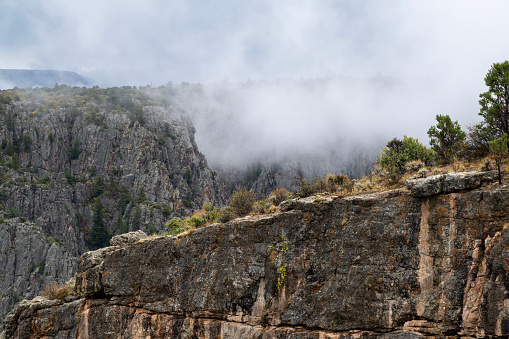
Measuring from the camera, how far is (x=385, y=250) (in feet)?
42.7

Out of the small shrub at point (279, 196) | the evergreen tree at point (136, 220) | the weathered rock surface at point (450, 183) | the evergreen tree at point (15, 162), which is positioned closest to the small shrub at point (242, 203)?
the small shrub at point (279, 196)

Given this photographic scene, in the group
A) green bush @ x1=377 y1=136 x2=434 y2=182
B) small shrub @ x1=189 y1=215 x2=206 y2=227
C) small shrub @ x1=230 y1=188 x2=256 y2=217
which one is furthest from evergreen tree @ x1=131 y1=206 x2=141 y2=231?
green bush @ x1=377 y1=136 x2=434 y2=182

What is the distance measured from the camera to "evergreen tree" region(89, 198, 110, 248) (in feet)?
265

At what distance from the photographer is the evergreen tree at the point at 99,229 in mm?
80750

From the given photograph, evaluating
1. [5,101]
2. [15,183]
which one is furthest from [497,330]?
[5,101]

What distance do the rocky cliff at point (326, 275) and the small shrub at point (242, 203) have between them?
6.67 ft

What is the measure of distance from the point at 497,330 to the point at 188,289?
12245 mm

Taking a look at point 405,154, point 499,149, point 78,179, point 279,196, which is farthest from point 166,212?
point 499,149

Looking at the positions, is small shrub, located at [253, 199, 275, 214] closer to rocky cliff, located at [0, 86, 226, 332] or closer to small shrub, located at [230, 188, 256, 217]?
small shrub, located at [230, 188, 256, 217]

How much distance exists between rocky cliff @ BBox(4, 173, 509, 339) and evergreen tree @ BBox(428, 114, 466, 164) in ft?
17.7

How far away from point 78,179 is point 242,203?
79.1 meters

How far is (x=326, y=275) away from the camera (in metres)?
14.0

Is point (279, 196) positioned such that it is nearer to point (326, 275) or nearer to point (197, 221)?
point (197, 221)

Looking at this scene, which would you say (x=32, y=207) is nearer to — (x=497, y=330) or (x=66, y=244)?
(x=66, y=244)
